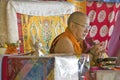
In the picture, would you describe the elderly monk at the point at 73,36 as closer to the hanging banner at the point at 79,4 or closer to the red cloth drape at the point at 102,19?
the hanging banner at the point at 79,4

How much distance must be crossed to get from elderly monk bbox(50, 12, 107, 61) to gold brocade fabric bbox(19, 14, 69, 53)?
1.64m

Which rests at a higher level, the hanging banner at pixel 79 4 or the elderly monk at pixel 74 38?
the hanging banner at pixel 79 4

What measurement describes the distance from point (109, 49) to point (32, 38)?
1287 millimetres

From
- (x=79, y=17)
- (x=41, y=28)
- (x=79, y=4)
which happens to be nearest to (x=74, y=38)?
(x=79, y=17)

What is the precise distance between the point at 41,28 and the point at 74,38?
72.3 inches

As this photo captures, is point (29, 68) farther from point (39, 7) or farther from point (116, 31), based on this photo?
point (116, 31)

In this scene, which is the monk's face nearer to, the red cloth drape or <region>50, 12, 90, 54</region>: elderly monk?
<region>50, 12, 90, 54</region>: elderly monk

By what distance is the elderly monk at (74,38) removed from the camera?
174 cm

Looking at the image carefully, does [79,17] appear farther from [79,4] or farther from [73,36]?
[79,4]

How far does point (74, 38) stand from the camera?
6.13 feet

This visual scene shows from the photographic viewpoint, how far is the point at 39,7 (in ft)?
11.9

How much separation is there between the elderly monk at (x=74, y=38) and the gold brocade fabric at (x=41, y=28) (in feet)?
5.39

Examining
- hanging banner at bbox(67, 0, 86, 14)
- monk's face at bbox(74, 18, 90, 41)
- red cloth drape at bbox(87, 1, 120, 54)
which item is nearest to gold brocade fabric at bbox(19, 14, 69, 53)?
hanging banner at bbox(67, 0, 86, 14)

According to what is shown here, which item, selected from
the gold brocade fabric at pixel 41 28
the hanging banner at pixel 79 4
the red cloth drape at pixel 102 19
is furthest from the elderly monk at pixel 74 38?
the red cloth drape at pixel 102 19
